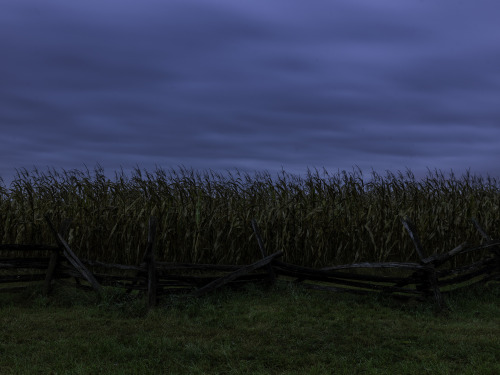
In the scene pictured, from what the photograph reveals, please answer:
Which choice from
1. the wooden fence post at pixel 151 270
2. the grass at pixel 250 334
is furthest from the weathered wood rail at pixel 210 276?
the grass at pixel 250 334

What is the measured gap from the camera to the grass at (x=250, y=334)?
5.49m

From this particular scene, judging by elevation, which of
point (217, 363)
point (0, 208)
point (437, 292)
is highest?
point (0, 208)

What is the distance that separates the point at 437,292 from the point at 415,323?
46.7 inches

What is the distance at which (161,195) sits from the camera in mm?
12320

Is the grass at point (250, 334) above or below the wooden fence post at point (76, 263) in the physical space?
below

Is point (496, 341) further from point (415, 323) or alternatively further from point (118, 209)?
point (118, 209)

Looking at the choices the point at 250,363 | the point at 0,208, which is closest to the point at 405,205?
the point at 250,363

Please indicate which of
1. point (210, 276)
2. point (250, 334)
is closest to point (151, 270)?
point (210, 276)

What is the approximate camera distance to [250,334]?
6.68 meters

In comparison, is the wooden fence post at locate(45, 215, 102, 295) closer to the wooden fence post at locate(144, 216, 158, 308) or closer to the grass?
the grass

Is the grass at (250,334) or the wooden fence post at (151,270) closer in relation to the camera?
the grass at (250,334)

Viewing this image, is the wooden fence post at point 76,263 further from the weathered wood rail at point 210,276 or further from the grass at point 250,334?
the grass at point 250,334

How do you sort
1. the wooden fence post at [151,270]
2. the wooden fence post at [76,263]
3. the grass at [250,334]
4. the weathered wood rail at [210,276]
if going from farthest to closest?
the wooden fence post at [76,263] < the weathered wood rail at [210,276] < the wooden fence post at [151,270] < the grass at [250,334]

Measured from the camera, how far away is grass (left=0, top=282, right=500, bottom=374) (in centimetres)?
549
